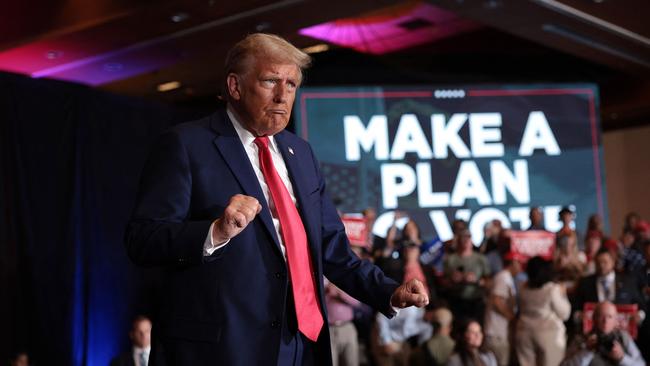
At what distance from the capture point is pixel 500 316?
835 centimetres

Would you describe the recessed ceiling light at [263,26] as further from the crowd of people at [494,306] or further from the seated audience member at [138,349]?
the seated audience member at [138,349]

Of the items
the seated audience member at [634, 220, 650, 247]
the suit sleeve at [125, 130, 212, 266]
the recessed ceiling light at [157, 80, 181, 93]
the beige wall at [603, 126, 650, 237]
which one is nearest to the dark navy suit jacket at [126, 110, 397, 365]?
the suit sleeve at [125, 130, 212, 266]

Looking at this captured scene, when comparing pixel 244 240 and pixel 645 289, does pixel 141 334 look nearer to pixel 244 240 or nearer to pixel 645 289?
pixel 645 289

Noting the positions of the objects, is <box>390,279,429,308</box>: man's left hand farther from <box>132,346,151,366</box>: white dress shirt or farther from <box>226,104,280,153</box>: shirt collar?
<box>132,346,151,366</box>: white dress shirt

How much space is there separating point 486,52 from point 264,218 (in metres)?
10.6

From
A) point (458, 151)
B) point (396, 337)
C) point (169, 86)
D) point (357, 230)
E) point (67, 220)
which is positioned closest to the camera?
point (396, 337)

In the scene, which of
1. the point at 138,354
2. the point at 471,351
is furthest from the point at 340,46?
the point at 138,354

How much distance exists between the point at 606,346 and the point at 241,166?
521 cm

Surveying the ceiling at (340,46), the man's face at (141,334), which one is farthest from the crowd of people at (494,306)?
the ceiling at (340,46)

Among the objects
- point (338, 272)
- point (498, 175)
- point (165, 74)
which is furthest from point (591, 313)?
point (165, 74)

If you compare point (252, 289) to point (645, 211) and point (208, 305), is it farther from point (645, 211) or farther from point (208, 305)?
point (645, 211)

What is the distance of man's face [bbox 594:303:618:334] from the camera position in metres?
6.95

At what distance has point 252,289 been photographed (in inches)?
84.0

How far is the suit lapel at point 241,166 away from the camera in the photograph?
2.17 meters
